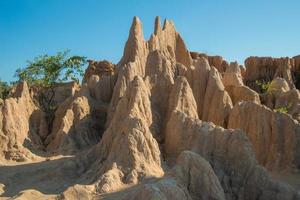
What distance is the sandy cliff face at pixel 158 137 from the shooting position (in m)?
15.1

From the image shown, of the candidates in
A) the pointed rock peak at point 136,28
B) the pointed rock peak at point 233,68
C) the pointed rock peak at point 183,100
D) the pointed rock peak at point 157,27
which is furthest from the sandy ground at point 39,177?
the pointed rock peak at point 233,68

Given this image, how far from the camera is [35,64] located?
37344 mm

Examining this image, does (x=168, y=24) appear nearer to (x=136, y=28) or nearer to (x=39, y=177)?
(x=136, y=28)

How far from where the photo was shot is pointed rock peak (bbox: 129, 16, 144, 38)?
29469 millimetres

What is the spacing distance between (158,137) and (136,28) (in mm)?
10692

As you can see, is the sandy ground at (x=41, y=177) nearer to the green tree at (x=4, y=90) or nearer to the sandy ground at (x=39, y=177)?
the sandy ground at (x=39, y=177)

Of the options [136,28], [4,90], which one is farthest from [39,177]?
[4,90]

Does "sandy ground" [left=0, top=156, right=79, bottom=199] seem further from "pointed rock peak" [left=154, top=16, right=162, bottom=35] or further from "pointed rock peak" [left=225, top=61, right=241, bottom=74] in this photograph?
"pointed rock peak" [left=225, top=61, right=241, bottom=74]

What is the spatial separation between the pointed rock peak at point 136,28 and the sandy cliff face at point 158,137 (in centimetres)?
6

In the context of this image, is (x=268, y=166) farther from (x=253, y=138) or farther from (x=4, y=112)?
(x=4, y=112)

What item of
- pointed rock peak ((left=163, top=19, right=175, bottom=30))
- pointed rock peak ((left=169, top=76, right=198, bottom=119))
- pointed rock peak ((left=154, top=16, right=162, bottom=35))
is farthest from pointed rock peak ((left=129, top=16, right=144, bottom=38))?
pointed rock peak ((left=169, top=76, right=198, bottom=119))

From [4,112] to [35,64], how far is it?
596 inches

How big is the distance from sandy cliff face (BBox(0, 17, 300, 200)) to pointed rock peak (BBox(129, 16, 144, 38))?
58mm

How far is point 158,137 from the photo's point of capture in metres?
20.7
